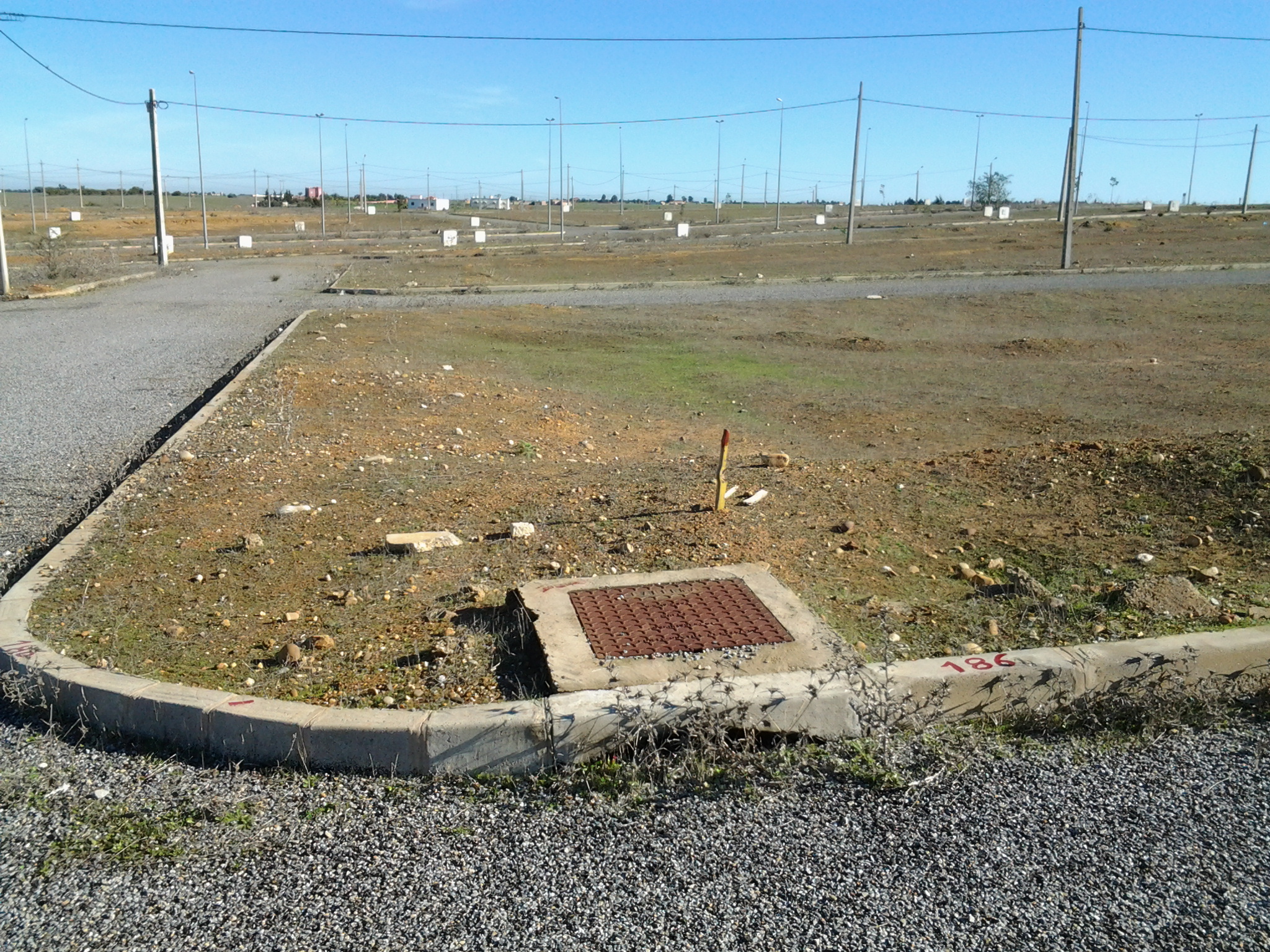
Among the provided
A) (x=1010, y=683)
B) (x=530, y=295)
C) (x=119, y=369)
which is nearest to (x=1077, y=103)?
(x=530, y=295)

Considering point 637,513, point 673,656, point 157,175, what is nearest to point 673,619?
point 673,656

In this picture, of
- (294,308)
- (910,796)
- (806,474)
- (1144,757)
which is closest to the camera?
(910,796)

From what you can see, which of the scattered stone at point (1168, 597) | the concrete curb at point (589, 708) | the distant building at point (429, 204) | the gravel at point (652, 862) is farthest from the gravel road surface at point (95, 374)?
the distant building at point (429, 204)

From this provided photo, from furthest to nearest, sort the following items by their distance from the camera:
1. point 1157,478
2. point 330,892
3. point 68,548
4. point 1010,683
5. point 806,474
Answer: point 806,474 < point 1157,478 < point 68,548 < point 1010,683 < point 330,892

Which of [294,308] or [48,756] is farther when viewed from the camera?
[294,308]

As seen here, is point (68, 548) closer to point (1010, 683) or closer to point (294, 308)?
point (1010, 683)

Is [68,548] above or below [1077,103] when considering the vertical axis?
below

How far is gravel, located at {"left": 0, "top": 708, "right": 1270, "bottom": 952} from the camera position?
2979 mm

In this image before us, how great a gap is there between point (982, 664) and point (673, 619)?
138cm

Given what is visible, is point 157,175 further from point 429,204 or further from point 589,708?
point 429,204

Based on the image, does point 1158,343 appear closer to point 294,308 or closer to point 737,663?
point 737,663

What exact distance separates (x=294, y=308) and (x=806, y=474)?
1871 centimetres

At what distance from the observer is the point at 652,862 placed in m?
3.30

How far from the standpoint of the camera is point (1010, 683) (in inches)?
169
